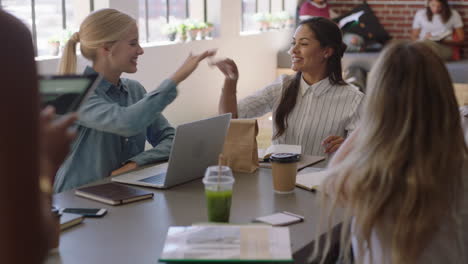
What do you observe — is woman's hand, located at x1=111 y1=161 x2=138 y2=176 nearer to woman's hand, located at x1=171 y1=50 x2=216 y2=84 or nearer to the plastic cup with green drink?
woman's hand, located at x1=171 y1=50 x2=216 y2=84

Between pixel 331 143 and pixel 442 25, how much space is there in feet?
19.6

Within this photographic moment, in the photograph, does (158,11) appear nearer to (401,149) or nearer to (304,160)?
(304,160)

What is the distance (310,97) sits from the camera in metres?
3.03

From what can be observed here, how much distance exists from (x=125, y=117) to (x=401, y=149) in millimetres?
1244

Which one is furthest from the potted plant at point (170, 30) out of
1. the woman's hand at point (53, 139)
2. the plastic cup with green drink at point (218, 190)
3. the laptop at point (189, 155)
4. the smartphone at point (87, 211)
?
the woman's hand at point (53, 139)

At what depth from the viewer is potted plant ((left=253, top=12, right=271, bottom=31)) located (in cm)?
810

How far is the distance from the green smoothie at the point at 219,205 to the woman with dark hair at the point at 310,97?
45.0 inches

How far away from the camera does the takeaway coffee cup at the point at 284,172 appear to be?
210 cm

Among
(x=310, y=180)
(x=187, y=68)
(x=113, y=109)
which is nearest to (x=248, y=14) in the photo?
(x=187, y=68)

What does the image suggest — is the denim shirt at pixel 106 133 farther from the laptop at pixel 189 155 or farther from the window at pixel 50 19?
the window at pixel 50 19

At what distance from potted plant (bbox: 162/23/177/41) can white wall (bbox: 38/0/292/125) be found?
6.1 inches

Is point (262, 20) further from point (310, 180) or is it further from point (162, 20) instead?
point (310, 180)

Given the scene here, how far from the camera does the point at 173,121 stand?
20.4 feet

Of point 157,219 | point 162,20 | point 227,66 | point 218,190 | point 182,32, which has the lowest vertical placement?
point 157,219
